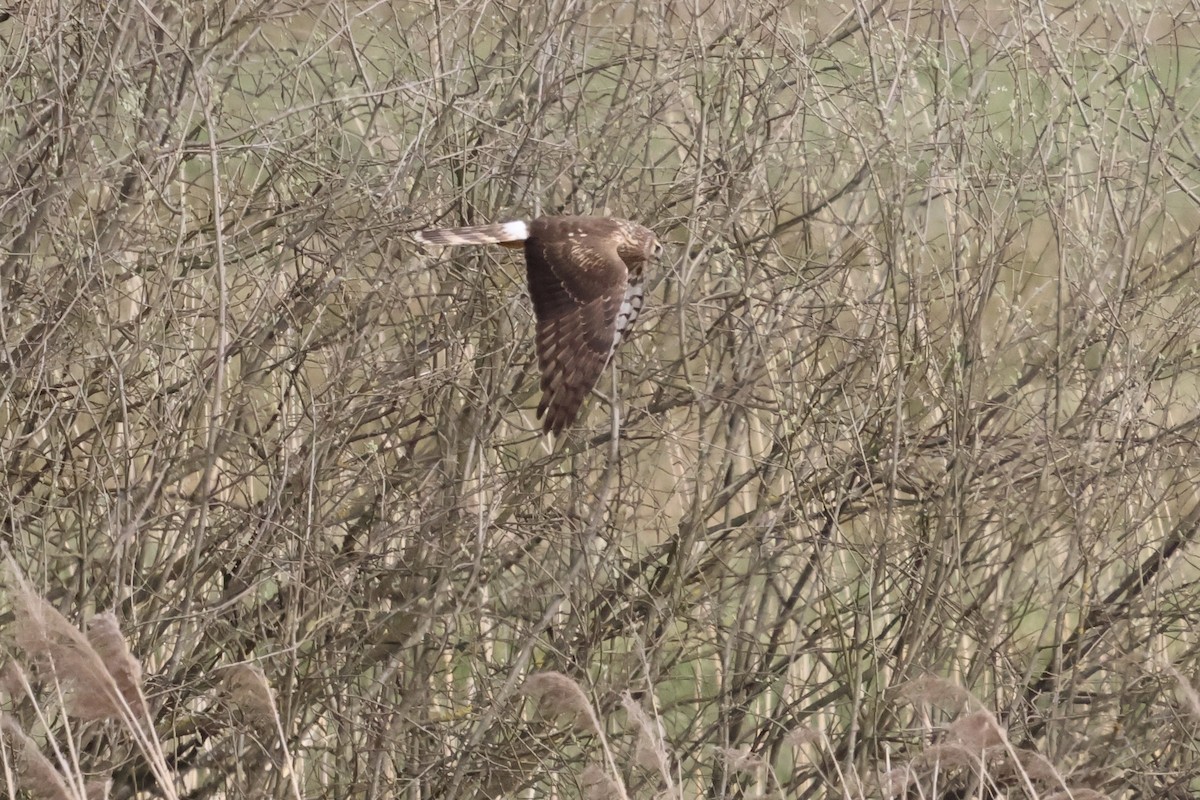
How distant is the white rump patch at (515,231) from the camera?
14.9 feet

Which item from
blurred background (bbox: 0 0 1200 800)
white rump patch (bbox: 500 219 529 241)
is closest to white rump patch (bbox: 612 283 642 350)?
blurred background (bbox: 0 0 1200 800)

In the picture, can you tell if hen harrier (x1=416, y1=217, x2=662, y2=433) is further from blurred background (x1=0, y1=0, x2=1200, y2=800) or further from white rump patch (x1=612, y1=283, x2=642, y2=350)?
blurred background (x1=0, y1=0, x2=1200, y2=800)

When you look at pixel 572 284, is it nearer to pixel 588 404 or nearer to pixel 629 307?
pixel 629 307

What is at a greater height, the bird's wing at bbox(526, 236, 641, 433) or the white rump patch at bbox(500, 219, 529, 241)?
the white rump patch at bbox(500, 219, 529, 241)

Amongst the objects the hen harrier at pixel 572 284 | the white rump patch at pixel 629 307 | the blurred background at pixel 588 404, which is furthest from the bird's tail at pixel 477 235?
the white rump patch at pixel 629 307

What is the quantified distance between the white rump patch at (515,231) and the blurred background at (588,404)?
0.20m

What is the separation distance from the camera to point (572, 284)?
4523mm

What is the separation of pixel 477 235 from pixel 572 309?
13.2 inches

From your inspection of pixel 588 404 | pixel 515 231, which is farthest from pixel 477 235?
pixel 588 404

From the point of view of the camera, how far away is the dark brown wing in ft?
14.4

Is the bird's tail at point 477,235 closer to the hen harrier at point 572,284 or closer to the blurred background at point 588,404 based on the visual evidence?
the hen harrier at point 572,284

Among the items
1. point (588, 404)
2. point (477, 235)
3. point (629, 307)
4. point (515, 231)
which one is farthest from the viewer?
point (588, 404)

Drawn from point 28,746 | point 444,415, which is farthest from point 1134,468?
point 28,746

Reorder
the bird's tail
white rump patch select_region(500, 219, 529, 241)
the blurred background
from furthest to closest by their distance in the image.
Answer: the blurred background
white rump patch select_region(500, 219, 529, 241)
the bird's tail
